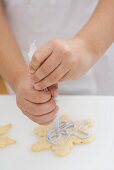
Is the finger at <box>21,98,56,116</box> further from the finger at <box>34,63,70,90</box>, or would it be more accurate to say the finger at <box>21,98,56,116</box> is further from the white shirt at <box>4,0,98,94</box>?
the white shirt at <box>4,0,98,94</box>

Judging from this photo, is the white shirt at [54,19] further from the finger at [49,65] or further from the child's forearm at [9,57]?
the finger at [49,65]

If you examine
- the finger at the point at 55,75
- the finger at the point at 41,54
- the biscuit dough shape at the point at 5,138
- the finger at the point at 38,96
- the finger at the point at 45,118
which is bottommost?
the biscuit dough shape at the point at 5,138

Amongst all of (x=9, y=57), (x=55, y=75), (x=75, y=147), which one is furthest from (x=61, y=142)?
(x=9, y=57)

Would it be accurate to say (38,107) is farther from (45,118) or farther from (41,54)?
(41,54)

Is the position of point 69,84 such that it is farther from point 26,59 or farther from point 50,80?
point 50,80

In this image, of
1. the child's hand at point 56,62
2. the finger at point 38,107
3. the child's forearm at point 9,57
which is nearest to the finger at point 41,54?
the child's hand at point 56,62

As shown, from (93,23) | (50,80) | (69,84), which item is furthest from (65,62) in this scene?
(69,84)

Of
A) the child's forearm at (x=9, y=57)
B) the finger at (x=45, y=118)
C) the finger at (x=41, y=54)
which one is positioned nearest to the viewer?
the finger at (x=41, y=54)
